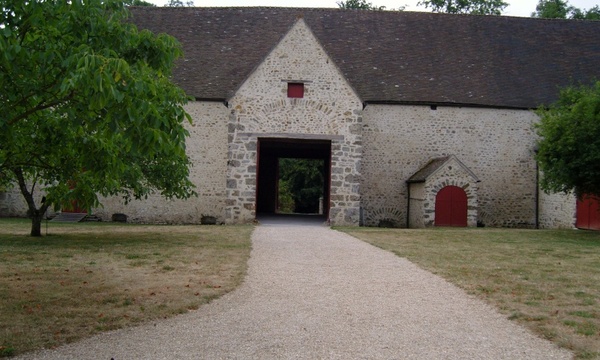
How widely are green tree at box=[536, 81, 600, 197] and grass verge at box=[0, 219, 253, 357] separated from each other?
9507 millimetres

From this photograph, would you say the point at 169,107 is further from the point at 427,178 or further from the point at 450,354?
the point at 427,178

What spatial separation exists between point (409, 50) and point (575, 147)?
952 cm

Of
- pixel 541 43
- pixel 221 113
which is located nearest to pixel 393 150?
pixel 221 113

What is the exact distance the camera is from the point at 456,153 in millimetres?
22922

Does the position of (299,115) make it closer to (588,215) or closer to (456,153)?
(456,153)

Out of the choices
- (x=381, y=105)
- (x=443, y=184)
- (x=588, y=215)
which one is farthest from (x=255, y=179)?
(x=588, y=215)

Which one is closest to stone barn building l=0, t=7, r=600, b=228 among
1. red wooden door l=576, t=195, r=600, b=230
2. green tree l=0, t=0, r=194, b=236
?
red wooden door l=576, t=195, r=600, b=230

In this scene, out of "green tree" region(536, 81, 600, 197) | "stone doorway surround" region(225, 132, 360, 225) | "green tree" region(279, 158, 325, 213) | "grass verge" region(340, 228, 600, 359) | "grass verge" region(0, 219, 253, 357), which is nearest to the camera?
"grass verge" region(0, 219, 253, 357)

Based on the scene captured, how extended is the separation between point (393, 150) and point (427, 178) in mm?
2543

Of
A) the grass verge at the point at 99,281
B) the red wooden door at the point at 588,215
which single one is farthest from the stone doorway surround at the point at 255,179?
the red wooden door at the point at 588,215

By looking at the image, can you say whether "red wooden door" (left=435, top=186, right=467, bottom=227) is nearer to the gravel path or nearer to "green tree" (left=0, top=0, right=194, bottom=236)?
the gravel path

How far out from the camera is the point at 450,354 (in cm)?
536

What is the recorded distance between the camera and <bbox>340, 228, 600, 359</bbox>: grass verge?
6430 mm

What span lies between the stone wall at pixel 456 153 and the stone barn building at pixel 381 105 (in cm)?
4
